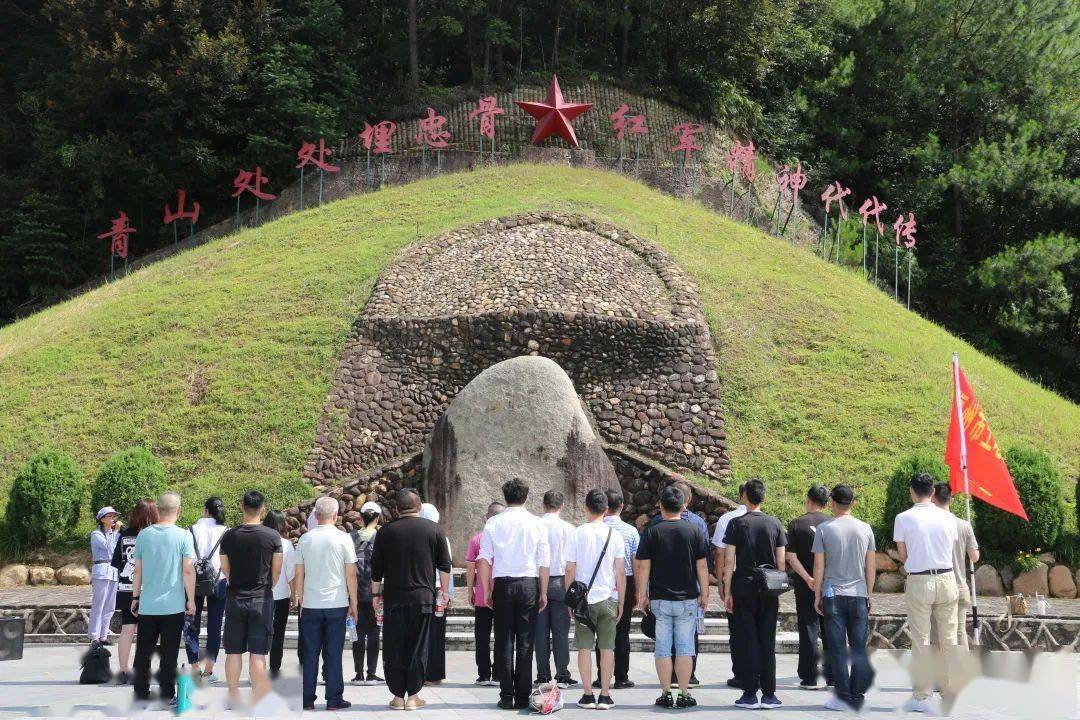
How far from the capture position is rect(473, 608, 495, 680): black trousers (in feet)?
34.8

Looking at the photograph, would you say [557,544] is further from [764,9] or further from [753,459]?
[764,9]

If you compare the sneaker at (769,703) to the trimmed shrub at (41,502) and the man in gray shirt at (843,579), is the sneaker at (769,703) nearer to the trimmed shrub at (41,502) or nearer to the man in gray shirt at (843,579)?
the man in gray shirt at (843,579)

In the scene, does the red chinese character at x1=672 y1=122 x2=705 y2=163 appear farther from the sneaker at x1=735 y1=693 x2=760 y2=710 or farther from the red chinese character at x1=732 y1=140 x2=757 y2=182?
the sneaker at x1=735 y1=693 x2=760 y2=710

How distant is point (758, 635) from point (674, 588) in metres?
0.96

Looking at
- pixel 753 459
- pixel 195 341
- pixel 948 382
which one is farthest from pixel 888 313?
pixel 195 341

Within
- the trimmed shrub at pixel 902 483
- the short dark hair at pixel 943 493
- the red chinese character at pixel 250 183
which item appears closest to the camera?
the short dark hair at pixel 943 493

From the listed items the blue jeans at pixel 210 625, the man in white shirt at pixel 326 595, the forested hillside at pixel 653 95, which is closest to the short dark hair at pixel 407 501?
the man in white shirt at pixel 326 595

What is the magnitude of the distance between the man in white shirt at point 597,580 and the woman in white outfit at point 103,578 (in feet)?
17.0

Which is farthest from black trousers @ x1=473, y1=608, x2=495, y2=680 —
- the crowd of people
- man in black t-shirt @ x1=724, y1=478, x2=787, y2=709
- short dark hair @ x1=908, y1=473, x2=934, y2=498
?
short dark hair @ x1=908, y1=473, x2=934, y2=498

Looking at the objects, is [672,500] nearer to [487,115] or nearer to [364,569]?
[364,569]

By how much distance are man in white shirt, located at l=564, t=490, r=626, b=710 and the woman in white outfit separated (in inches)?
203

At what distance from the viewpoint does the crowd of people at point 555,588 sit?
9.12 m

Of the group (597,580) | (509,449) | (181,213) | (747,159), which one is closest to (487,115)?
(747,159)

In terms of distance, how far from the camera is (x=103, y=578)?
11.8 metres
